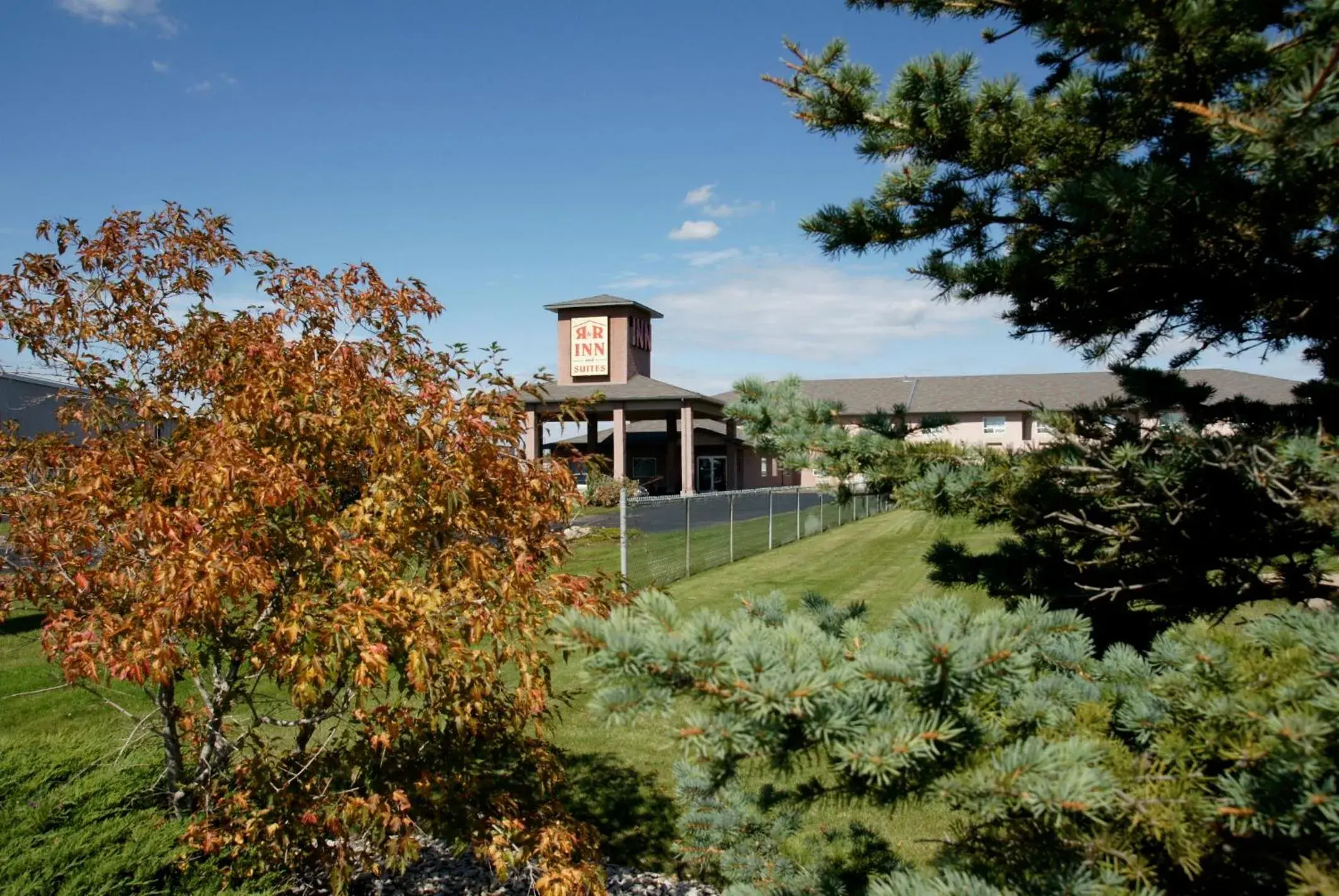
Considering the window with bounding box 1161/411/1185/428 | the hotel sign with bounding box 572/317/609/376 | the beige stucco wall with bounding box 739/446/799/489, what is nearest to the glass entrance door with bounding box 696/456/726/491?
the beige stucco wall with bounding box 739/446/799/489

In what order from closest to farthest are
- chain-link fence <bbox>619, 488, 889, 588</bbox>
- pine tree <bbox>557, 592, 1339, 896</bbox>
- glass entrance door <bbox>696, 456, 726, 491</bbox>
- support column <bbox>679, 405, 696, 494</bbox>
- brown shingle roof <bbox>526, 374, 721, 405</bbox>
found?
pine tree <bbox>557, 592, 1339, 896</bbox>
chain-link fence <bbox>619, 488, 889, 588</bbox>
brown shingle roof <bbox>526, 374, 721, 405</bbox>
support column <bbox>679, 405, 696, 494</bbox>
glass entrance door <bbox>696, 456, 726, 491</bbox>

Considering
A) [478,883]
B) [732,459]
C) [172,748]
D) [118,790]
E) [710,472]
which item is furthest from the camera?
[710,472]

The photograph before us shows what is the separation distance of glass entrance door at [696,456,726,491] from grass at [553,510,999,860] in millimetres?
14927

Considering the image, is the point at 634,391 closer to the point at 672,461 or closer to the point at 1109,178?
the point at 672,461

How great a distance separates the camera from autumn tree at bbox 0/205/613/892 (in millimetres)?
3307

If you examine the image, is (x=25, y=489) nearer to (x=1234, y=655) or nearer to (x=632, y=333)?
(x=1234, y=655)

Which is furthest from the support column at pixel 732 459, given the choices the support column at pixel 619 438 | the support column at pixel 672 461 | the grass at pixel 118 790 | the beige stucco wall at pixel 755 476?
the grass at pixel 118 790

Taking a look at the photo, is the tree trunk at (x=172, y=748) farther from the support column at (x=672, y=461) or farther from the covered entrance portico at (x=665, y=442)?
the support column at (x=672, y=461)

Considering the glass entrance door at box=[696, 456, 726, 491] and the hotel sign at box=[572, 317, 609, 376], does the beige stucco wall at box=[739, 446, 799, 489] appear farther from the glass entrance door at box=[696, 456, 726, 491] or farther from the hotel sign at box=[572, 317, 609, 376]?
the hotel sign at box=[572, 317, 609, 376]

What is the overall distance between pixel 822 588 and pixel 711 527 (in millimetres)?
9358

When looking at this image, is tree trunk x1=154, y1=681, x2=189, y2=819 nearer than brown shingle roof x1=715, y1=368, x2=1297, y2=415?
Yes

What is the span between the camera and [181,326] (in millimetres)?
4375

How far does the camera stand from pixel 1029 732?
7.22 ft

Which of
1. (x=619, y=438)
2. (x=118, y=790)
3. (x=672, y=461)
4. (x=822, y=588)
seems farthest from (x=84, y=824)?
(x=672, y=461)
